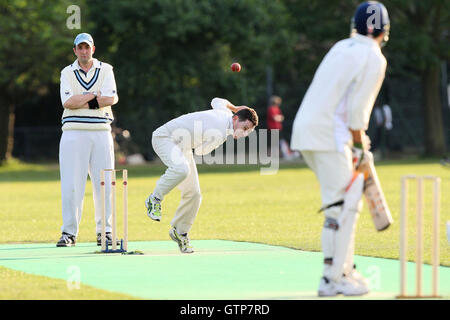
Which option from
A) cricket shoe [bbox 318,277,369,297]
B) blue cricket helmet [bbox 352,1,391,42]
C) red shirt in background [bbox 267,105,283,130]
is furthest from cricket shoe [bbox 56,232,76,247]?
red shirt in background [bbox 267,105,283,130]

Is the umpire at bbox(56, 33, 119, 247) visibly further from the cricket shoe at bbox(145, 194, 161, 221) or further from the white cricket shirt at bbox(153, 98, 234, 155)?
the white cricket shirt at bbox(153, 98, 234, 155)

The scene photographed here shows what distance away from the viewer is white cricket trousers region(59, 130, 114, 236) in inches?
473

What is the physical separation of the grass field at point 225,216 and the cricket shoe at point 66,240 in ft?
3.15

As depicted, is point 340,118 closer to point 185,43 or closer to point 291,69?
point 185,43

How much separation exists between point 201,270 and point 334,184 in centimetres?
217

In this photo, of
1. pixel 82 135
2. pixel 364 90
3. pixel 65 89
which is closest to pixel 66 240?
pixel 82 135

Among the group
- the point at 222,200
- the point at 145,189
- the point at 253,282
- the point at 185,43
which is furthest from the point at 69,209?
the point at 185,43

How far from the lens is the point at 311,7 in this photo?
35.4 m

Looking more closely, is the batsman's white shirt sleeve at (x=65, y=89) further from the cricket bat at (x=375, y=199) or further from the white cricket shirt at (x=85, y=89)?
the cricket bat at (x=375, y=199)

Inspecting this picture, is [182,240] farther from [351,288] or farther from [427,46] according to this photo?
[427,46]

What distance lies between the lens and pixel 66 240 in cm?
1202

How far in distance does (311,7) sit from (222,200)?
17.1 meters

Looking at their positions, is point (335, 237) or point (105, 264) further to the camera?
point (105, 264)

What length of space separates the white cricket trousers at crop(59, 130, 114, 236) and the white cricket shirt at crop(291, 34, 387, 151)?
4352 mm
